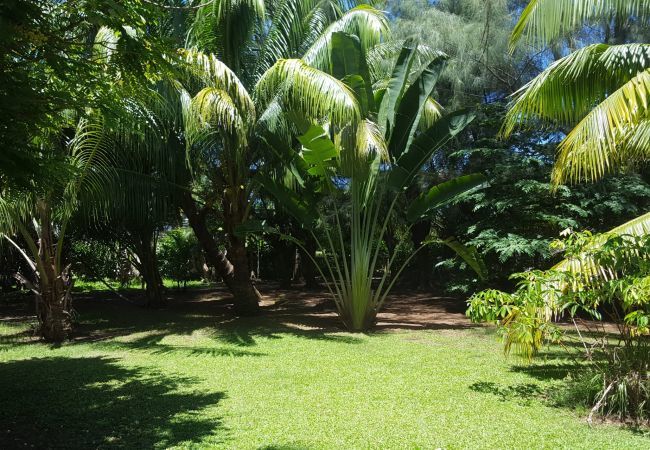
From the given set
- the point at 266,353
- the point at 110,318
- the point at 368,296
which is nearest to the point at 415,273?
the point at 368,296

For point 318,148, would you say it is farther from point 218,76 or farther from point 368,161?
point 218,76

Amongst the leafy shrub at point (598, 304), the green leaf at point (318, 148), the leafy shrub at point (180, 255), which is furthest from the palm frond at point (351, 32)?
the leafy shrub at point (180, 255)

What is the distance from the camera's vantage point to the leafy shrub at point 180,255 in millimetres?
24219

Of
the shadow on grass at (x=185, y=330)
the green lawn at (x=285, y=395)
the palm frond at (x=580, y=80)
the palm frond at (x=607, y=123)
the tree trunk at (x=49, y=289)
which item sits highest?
the palm frond at (x=580, y=80)

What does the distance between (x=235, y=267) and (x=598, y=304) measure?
8.60 m

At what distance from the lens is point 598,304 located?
5.39 meters

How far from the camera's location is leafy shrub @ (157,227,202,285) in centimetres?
2422

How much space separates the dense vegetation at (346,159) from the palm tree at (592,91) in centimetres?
3

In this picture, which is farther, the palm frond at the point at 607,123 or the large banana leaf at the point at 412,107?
the large banana leaf at the point at 412,107

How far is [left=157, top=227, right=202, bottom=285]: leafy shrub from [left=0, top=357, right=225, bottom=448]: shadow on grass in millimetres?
16063

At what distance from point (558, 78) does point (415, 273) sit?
15.1 meters

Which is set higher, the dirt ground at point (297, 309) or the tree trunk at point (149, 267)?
the tree trunk at point (149, 267)

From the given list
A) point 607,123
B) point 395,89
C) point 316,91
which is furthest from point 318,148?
point 607,123

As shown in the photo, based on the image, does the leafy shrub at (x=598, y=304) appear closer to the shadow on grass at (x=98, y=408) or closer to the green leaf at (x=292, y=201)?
the shadow on grass at (x=98, y=408)
